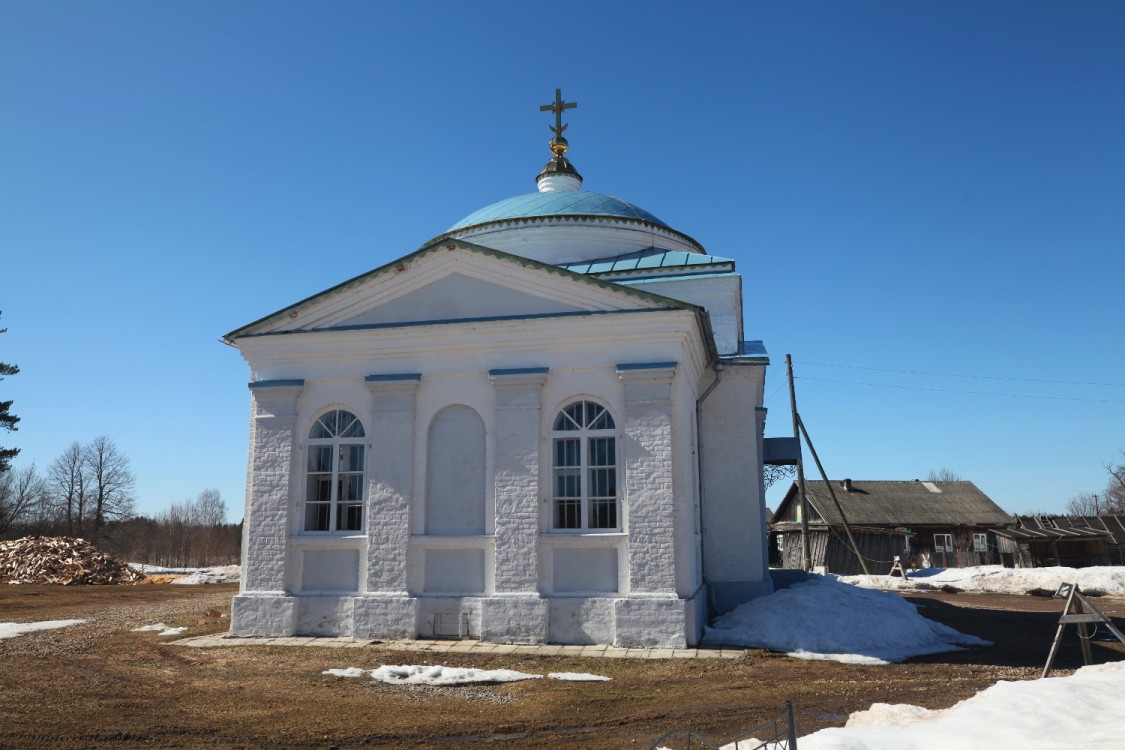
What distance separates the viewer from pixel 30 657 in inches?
465

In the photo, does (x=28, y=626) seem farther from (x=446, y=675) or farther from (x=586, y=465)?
(x=586, y=465)

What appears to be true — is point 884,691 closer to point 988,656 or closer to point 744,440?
point 988,656

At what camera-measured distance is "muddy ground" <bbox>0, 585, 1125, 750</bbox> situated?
768 centimetres

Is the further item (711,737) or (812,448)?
(812,448)

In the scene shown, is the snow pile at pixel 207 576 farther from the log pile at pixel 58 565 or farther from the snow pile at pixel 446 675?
the snow pile at pixel 446 675

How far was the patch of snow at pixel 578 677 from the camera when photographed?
10102 millimetres

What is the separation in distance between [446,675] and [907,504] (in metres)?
33.6

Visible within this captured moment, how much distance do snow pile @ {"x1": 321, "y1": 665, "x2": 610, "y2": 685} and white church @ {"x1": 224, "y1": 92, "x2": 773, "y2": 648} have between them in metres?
2.17

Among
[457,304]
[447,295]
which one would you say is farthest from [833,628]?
[447,295]

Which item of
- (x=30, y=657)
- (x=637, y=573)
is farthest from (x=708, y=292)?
(x=30, y=657)

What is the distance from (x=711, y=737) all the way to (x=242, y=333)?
→ 10.8m

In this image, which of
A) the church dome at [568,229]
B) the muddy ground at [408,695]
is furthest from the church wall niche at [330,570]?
the church dome at [568,229]

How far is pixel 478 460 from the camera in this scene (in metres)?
13.5

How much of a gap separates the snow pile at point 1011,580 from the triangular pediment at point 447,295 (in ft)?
60.1
